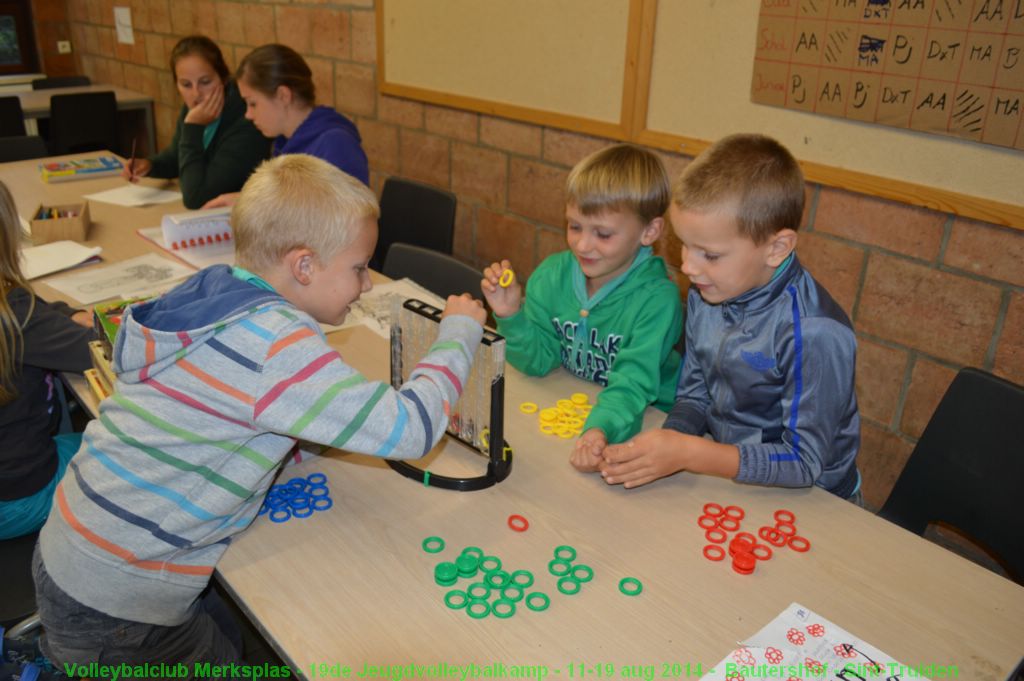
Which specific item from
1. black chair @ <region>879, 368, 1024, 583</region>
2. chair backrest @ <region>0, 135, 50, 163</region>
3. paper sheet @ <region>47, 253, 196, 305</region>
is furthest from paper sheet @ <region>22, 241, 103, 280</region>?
black chair @ <region>879, 368, 1024, 583</region>

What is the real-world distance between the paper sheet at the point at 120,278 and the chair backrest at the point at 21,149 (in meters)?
1.88

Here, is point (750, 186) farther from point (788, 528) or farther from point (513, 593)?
point (513, 593)

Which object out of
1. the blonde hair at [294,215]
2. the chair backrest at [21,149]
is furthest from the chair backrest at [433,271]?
the chair backrest at [21,149]

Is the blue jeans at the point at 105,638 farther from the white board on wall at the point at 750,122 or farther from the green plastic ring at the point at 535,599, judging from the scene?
the white board on wall at the point at 750,122

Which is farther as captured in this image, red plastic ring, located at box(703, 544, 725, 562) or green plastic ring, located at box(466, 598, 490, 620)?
red plastic ring, located at box(703, 544, 725, 562)

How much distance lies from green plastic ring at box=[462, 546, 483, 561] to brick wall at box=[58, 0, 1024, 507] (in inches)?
61.7

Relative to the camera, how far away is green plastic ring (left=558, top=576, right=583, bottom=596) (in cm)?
117

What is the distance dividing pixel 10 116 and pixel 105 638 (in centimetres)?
459

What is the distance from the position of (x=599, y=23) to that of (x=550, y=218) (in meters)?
0.75

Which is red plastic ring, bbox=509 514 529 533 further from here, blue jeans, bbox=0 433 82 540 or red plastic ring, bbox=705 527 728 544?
blue jeans, bbox=0 433 82 540

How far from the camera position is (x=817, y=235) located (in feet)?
7.72

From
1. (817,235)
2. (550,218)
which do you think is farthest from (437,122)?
(817,235)

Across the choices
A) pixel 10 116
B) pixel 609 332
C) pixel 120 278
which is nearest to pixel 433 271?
pixel 609 332

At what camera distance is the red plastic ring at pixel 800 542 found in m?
1.28
